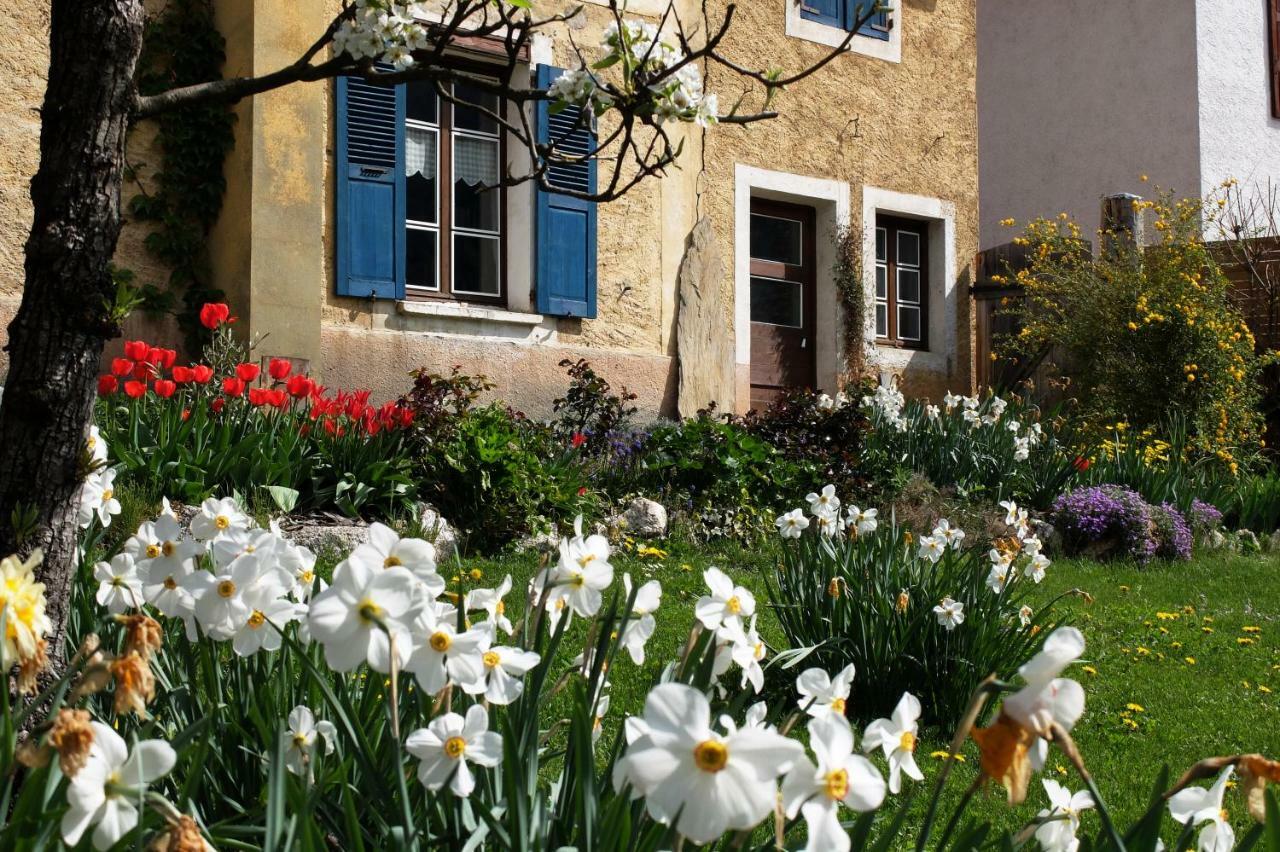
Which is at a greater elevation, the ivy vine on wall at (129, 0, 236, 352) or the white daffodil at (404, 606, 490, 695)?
the ivy vine on wall at (129, 0, 236, 352)

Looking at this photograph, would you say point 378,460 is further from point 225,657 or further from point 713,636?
point 713,636

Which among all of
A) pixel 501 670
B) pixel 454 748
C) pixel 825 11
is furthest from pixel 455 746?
pixel 825 11

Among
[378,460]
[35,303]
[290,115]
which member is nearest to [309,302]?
[290,115]

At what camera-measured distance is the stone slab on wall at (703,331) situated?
10.0 metres

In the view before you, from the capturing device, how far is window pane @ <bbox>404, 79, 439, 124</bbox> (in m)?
9.02

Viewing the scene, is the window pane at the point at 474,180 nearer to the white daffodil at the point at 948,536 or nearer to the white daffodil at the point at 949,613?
the white daffodil at the point at 948,536

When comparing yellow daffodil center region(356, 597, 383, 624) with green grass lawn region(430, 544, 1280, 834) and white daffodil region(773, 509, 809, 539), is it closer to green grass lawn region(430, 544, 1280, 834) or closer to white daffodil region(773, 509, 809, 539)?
green grass lawn region(430, 544, 1280, 834)

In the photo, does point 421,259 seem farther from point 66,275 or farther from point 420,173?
point 66,275

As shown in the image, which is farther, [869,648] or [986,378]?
[986,378]

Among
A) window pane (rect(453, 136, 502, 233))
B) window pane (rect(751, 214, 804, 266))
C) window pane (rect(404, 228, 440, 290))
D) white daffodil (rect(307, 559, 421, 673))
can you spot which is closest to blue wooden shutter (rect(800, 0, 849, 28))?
window pane (rect(751, 214, 804, 266))

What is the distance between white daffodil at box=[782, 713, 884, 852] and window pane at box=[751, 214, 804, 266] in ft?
33.7

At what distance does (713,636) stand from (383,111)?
7.53 metres

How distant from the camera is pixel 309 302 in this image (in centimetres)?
808

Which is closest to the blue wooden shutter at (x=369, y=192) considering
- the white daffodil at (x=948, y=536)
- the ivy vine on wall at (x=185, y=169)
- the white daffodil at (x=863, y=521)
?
the ivy vine on wall at (x=185, y=169)
